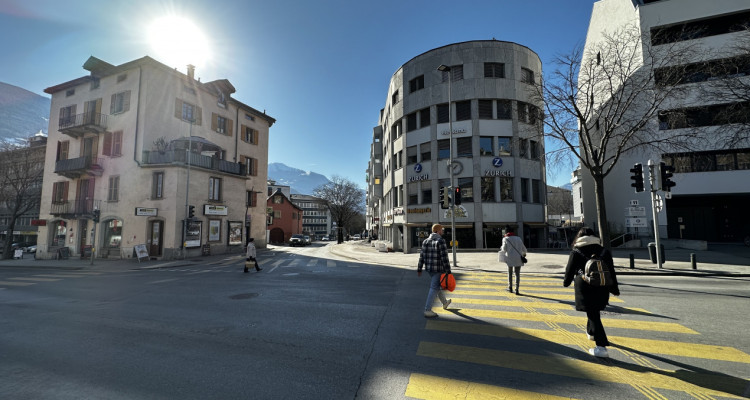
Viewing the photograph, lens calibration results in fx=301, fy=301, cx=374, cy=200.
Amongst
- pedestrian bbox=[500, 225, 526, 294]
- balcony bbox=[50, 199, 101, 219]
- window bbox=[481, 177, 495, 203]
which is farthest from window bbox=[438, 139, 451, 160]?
balcony bbox=[50, 199, 101, 219]

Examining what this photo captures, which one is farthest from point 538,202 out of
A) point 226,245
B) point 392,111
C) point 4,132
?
point 4,132

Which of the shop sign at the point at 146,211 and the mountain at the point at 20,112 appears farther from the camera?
the mountain at the point at 20,112

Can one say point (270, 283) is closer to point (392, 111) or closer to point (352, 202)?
point (392, 111)

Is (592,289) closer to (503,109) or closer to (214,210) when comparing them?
(503,109)

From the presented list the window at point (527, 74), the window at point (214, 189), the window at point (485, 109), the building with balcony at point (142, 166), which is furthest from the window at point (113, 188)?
the window at point (527, 74)

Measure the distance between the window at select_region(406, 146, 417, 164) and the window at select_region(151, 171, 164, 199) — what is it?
783 inches

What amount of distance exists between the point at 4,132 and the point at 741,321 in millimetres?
219145

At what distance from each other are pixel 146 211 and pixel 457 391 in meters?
26.1

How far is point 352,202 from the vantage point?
2151 inches

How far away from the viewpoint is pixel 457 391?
3.37 metres

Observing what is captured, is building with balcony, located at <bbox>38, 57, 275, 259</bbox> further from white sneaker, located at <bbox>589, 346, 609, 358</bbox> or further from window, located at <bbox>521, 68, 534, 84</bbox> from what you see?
window, located at <bbox>521, 68, 534, 84</bbox>

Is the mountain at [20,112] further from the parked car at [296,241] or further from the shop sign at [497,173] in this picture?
the shop sign at [497,173]

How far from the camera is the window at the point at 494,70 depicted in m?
24.4

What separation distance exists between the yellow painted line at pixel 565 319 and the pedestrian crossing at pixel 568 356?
18 millimetres
